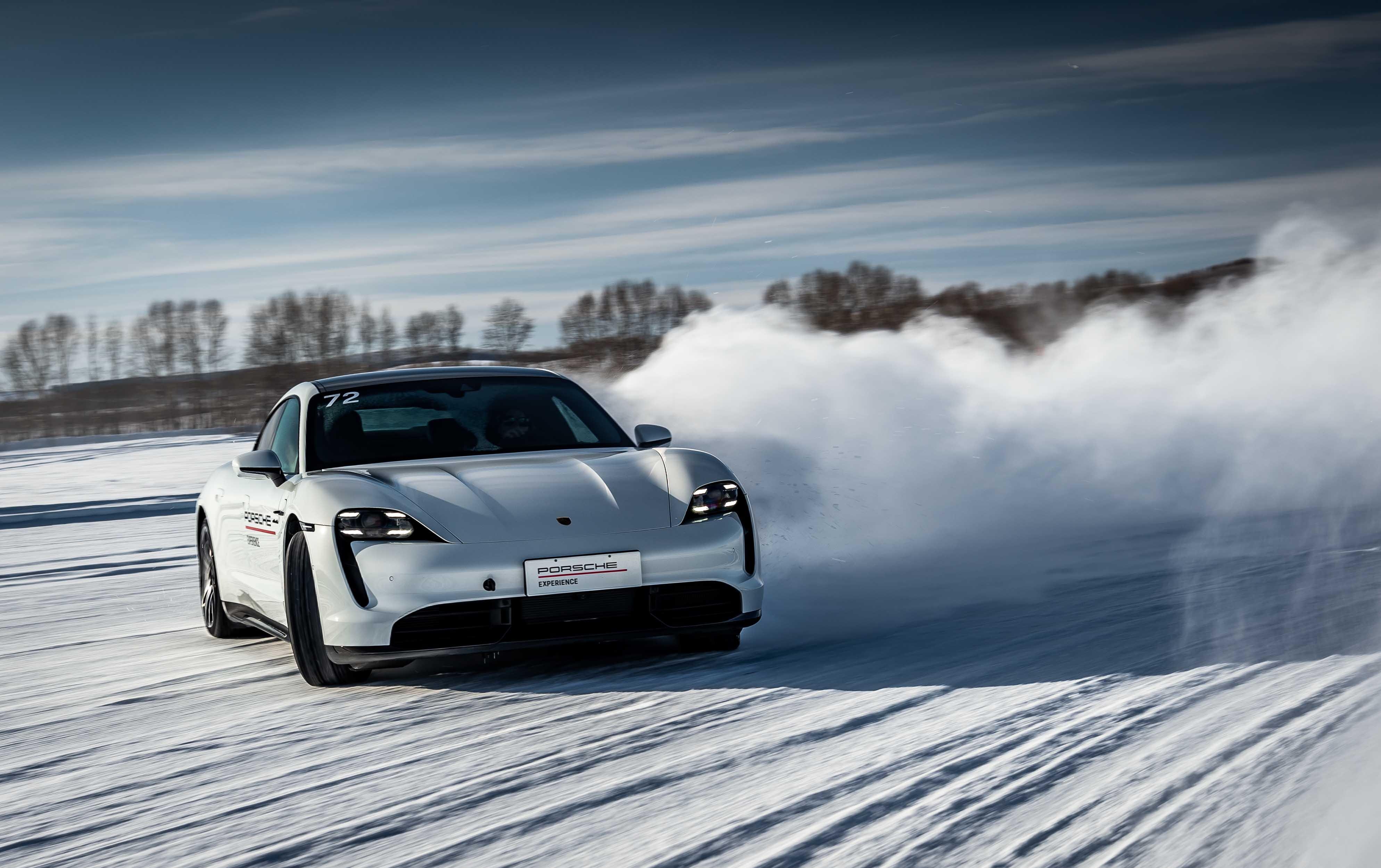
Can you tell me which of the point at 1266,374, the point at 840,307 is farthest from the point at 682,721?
the point at 1266,374

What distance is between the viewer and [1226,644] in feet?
18.4

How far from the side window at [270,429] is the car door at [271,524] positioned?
0.93 ft

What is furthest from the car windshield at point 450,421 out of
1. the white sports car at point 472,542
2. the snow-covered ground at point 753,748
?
the snow-covered ground at point 753,748

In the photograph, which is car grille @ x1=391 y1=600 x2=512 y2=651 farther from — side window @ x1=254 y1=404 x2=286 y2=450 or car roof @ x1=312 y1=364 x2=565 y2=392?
side window @ x1=254 y1=404 x2=286 y2=450

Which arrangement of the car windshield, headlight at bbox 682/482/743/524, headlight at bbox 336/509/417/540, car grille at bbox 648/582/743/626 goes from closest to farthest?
headlight at bbox 336/509/417/540 < car grille at bbox 648/582/743/626 < headlight at bbox 682/482/743/524 < the car windshield

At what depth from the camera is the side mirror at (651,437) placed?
635cm

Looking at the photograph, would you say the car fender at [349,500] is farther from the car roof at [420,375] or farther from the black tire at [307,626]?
the car roof at [420,375]

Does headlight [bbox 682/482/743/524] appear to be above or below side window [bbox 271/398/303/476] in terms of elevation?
below

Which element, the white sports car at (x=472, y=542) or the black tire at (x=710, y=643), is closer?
the white sports car at (x=472, y=542)

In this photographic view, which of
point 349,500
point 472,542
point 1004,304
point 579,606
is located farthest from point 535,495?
point 1004,304

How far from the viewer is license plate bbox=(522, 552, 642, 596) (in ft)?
16.6

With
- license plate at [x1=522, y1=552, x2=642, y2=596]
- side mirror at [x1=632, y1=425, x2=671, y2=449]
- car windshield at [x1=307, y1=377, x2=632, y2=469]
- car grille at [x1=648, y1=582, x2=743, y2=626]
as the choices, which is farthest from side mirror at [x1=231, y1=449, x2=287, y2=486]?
car grille at [x1=648, y1=582, x2=743, y2=626]

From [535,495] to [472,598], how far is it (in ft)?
1.73

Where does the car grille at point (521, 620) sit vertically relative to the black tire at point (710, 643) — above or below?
above
